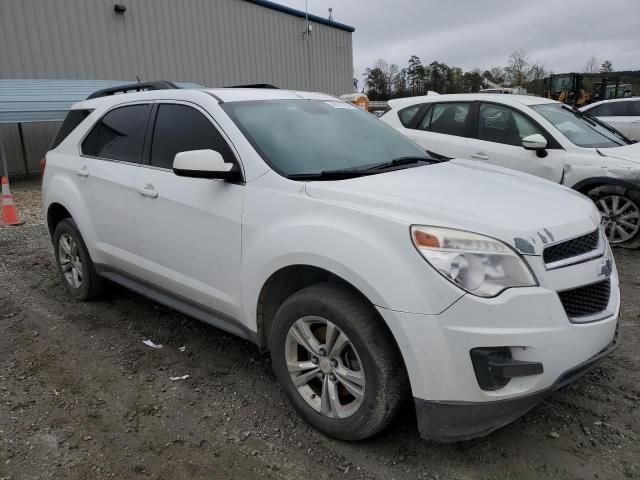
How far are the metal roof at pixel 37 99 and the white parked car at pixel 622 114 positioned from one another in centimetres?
974

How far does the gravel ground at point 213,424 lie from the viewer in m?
2.45

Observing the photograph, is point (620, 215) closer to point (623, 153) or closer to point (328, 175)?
point (623, 153)

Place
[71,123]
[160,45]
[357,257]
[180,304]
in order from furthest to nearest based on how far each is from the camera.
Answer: [160,45] < [71,123] < [180,304] < [357,257]

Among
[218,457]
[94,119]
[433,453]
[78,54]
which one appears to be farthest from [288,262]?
[78,54]

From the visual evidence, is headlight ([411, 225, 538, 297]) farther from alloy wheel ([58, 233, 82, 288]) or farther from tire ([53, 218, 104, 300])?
alloy wheel ([58, 233, 82, 288])

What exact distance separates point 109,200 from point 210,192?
4.08 ft

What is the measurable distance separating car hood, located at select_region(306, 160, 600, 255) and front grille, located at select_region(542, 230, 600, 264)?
3 centimetres

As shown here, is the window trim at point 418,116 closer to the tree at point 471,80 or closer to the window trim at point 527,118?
the window trim at point 527,118

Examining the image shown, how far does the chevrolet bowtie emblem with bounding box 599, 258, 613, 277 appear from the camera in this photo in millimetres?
2471

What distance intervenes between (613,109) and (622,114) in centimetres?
25

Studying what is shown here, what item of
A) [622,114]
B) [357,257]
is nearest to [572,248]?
[357,257]

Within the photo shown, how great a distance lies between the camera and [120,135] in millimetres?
3980

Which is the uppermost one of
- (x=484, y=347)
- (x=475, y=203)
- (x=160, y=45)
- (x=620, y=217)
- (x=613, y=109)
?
(x=160, y=45)

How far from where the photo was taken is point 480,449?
254 cm
